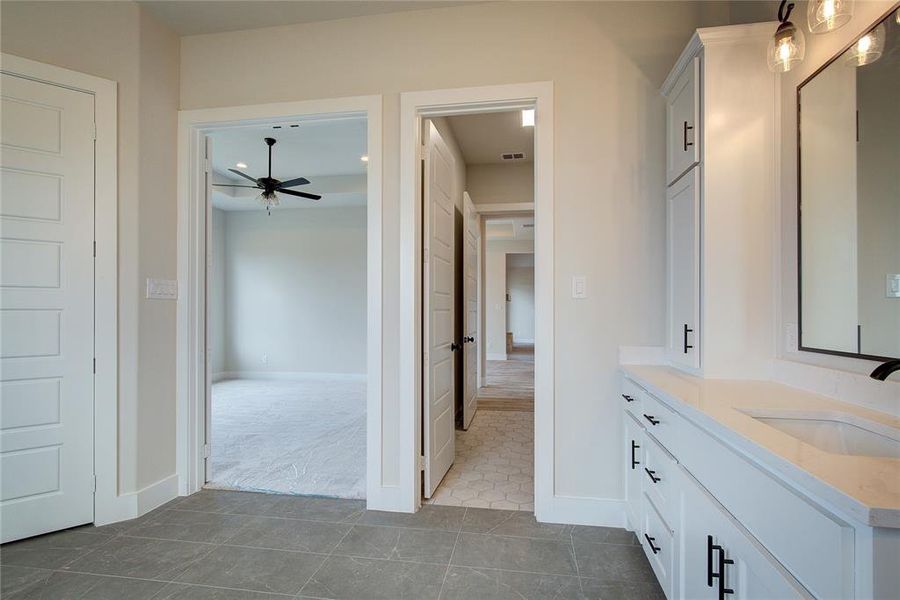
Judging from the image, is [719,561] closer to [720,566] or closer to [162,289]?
[720,566]

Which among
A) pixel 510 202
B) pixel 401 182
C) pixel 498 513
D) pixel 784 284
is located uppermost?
pixel 510 202

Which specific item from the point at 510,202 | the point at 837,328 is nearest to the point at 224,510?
the point at 837,328

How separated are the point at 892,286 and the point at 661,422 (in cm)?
78

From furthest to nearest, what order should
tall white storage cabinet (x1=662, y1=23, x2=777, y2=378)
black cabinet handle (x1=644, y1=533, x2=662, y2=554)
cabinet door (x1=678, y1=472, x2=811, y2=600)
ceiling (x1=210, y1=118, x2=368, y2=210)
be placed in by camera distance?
1. ceiling (x1=210, y1=118, x2=368, y2=210)
2. tall white storage cabinet (x1=662, y1=23, x2=777, y2=378)
3. black cabinet handle (x1=644, y1=533, x2=662, y2=554)
4. cabinet door (x1=678, y1=472, x2=811, y2=600)

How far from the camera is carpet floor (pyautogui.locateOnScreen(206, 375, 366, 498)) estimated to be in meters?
2.59

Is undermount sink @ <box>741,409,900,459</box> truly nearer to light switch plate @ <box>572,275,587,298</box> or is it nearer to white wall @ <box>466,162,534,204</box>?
light switch plate @ <box>572,275,587,298</box>

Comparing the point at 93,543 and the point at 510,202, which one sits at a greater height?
the point at 510,202

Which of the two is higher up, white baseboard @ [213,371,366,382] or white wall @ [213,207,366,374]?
white wall @ [213,207,366,374]

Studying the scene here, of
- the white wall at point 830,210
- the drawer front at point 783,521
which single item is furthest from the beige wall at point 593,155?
the drawer front at point 783,521

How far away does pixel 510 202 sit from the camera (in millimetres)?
4754

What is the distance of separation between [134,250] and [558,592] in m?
2.67

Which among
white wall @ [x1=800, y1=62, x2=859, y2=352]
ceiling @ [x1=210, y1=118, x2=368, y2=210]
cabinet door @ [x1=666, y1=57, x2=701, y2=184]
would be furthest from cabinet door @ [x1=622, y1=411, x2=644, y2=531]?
ceiling @ [x1=210, y1=118, x2=368, y2=210]

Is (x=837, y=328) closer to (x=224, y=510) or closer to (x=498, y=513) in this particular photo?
(x=498, y=513)

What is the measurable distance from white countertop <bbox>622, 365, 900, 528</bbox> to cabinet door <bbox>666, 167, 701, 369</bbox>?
19 centimetres
